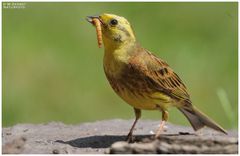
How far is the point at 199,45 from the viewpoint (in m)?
13.4

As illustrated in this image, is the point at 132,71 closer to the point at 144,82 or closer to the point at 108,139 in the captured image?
the point at 144,82

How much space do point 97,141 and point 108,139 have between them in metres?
0.14

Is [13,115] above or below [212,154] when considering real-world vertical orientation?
below

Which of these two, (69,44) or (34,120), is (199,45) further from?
(34,120)

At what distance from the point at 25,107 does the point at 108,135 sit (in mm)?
3363

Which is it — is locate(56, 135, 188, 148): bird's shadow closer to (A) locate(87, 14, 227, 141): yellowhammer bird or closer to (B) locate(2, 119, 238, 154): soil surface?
(B) locate(2, 119, 238, 154): soil surface

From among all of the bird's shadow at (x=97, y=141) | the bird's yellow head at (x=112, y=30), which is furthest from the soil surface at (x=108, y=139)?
the bird's yellow head at (x=112, y=30)

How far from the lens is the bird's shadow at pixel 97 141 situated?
328 inches

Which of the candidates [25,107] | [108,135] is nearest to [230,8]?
[25,107]

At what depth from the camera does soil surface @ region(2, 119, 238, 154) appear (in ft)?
23.0

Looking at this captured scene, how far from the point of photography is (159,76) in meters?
8.45

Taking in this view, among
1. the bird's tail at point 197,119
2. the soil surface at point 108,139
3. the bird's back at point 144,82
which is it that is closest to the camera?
the soil surface at point 108,139

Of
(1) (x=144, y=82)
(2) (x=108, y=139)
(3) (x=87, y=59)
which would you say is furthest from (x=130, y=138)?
(3) (x=87, y=59)

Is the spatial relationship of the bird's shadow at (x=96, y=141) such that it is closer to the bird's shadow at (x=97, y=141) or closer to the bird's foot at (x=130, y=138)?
the bird's shadow at (x=97, y=141)
